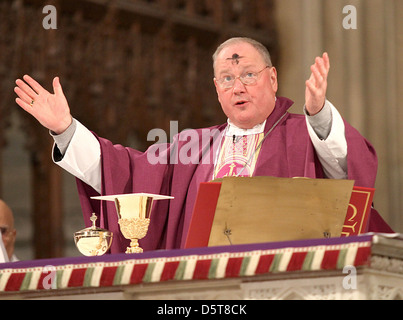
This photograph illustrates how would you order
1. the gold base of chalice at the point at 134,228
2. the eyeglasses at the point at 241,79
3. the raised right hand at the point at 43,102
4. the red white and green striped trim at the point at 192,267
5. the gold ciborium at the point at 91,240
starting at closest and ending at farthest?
the red white and green striped trim at the point at 192,267, the gold ciborium at the point at 91,240, the gold base of chalice at the point at 134,228, the raised right hand at the point at 43,102, the eyeglasses at the point at 241,79

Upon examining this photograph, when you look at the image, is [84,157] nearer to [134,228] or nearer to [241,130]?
[134,228]

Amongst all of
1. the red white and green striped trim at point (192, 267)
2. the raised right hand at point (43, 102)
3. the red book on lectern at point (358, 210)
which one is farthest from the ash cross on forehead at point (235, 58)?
the red white and green striped trim at point (192, 267)

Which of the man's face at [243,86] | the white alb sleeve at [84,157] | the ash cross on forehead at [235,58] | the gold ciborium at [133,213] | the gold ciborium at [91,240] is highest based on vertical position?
the ash cross on forehead at [235,58]

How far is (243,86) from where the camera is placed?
4.41 m

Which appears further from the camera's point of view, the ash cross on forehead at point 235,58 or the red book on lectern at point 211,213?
the ash cross on forehead at point 235,58

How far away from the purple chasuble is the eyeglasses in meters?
0.24

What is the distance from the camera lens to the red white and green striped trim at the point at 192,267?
283 centimetres

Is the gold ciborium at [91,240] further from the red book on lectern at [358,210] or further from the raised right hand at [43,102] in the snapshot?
the red book on lectern at [358,210]

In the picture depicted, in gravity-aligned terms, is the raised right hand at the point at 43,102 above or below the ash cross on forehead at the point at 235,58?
below

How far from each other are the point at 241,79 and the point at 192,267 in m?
1.62

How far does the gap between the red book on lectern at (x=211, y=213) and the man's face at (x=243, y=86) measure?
3.71 feet

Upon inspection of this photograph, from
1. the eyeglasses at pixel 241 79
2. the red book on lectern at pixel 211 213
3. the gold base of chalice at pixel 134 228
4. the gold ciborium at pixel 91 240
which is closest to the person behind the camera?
the red book on lectern at pixel 211 213

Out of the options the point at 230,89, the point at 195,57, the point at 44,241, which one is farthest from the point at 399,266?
the point at 195,57

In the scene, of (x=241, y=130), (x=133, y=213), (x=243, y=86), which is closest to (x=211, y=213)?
(x=133, y=213)
